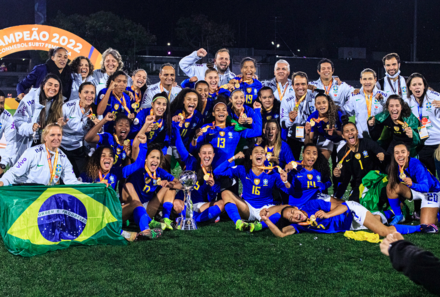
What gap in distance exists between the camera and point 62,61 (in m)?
6.64

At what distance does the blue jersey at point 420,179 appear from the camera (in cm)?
523

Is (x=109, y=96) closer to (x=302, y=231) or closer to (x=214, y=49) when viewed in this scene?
(x=302, y=231)

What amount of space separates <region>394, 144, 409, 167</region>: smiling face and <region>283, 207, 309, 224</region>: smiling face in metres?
1.28

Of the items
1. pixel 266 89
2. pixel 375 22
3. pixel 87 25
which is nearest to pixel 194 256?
pixel 266 89

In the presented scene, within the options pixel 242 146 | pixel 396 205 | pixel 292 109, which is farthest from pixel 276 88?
pixel 396 205

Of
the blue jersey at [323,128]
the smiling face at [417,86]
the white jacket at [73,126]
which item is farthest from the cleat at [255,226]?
the smiling face at [417,86]

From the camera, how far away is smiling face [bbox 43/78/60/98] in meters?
5.66

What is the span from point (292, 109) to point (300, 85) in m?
0.37

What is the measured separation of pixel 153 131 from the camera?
5938 mm

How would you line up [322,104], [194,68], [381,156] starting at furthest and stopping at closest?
[194,68], [322,104], [381,156]

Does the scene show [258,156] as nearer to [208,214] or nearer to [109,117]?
[208,214]

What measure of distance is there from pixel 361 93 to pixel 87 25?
1366 inches

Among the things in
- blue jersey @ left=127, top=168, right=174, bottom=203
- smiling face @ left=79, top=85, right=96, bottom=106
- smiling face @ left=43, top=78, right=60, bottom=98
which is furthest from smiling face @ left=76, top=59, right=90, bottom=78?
blue jersey @ left=127, top=168, right=174, bottom=203

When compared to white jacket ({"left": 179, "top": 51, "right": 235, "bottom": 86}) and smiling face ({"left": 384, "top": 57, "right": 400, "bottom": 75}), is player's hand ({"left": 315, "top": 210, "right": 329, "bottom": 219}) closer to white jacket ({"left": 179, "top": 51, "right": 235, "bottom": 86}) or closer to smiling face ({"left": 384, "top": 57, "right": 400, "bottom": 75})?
smiling face ({"left": 384, "top": 57, "right": 400, "bottom": 75})
